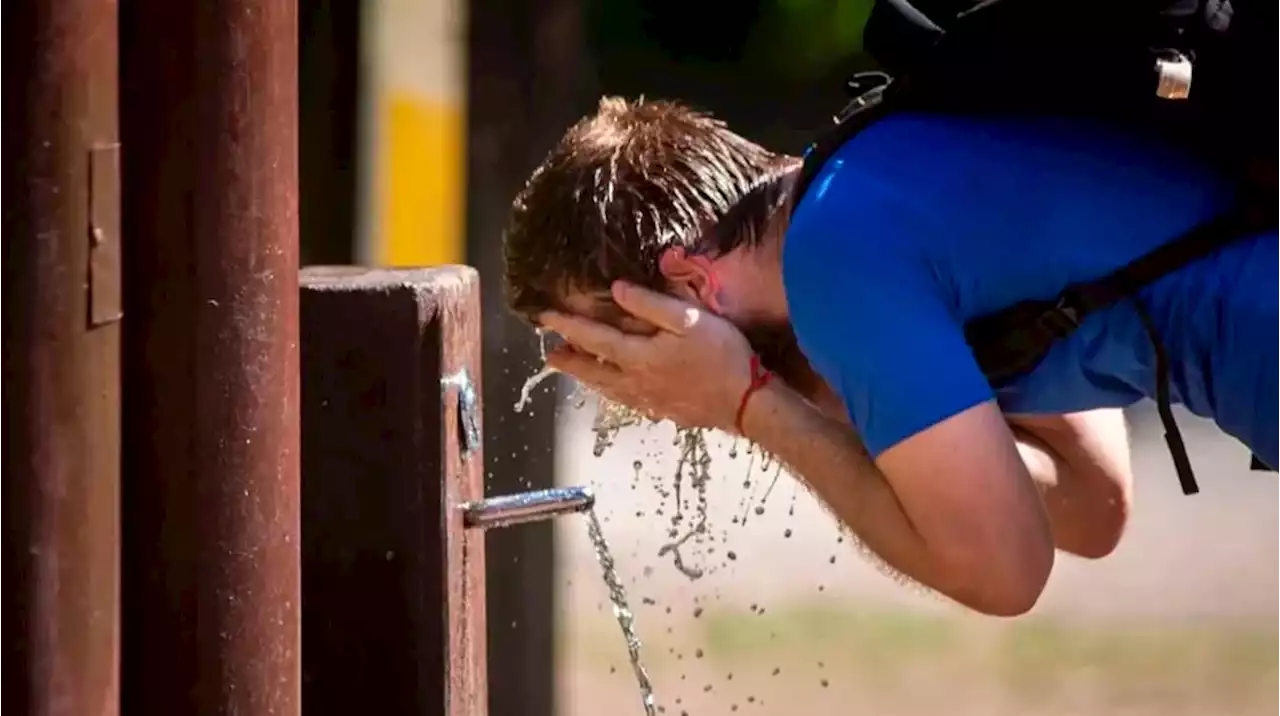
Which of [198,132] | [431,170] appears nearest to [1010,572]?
[198,132]

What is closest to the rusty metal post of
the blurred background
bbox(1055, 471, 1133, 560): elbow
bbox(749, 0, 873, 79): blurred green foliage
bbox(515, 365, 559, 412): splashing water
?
bbox(515, 365, 559, 412): splashing water

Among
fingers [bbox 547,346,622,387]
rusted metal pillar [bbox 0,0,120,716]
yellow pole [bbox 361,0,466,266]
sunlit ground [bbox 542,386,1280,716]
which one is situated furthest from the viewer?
sunlit ground [bbox 542,386,1280,716]

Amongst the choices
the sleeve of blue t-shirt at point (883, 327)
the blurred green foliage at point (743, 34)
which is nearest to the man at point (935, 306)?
the sleeve of blue t-shirt at point (883, 327)

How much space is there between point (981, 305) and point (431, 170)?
1499 mm

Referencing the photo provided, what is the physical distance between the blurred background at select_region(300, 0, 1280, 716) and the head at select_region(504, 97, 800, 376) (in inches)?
37.5

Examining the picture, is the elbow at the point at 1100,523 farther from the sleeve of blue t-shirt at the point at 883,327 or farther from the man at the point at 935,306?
the sleeve of blue t-shirt at the point at 883,327

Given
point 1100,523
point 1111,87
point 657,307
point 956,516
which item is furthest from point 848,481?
point 1100,523

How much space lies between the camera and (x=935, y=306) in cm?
133

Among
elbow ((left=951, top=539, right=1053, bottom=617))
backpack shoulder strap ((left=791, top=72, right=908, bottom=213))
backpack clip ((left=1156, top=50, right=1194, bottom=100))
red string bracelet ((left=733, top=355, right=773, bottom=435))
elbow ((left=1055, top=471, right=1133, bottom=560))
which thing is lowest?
elbow ((left=1055, top=471, right=1133, bottom=560))

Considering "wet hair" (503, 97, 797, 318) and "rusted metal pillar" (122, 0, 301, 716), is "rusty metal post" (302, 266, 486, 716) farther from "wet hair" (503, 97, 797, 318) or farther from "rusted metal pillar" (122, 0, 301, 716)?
"rusted metal pillar" (122, 0, 301, 716)

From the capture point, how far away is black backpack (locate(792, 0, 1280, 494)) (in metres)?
1.33

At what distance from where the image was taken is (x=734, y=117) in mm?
3551

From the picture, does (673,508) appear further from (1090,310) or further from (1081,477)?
(1090,310)

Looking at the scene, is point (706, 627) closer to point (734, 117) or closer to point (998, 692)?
point (998, 692)
